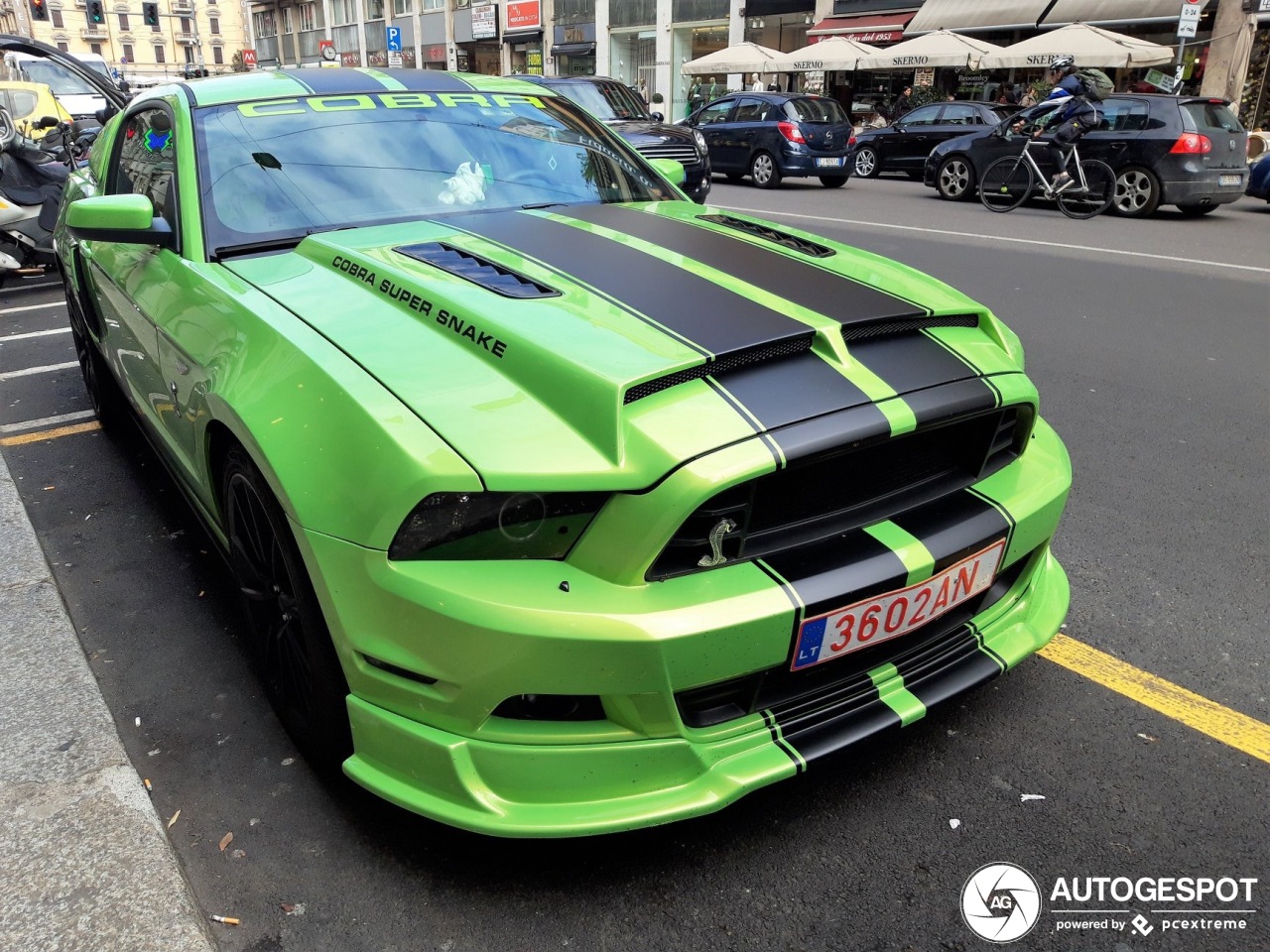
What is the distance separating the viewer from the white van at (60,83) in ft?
49.9

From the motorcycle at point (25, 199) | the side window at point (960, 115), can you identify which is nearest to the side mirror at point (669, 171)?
the motorcycle at point (25, 199)

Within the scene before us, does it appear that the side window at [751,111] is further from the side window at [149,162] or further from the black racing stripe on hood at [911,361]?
the black racing stripe on hood at [911,361]

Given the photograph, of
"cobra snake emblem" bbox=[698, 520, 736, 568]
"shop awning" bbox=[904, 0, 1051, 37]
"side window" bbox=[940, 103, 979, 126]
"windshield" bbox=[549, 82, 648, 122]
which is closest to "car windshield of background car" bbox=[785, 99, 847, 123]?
"side window" bbox=[940, 103, 979, 126]

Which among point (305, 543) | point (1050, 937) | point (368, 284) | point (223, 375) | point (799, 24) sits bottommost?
point (1050, 937)

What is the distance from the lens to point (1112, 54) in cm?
1934

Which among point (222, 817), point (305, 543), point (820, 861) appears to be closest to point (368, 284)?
point (305, 543)

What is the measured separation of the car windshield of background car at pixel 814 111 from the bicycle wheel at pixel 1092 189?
4.93 meters

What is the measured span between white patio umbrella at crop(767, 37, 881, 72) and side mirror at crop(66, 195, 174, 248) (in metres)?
23.2

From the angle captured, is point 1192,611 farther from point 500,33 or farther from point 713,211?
point 500,33

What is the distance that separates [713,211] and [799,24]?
2807cm

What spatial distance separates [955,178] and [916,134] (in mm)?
3398

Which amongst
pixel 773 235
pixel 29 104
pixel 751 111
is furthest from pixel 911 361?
pixel 751 111

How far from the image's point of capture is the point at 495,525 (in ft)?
5.80

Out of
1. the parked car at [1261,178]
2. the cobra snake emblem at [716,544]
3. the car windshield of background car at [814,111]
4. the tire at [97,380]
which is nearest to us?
the cobra snake emblem at [716,544]
